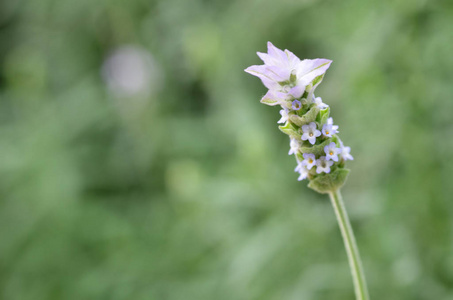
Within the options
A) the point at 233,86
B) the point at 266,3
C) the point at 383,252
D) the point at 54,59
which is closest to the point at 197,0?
the point at 266,3

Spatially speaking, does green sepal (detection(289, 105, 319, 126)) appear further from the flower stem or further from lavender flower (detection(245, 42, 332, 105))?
the flower stem

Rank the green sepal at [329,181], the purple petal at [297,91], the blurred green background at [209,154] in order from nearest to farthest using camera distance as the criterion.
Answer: the purple petal at [297,91] < the green sepal at [329,181] < the blurred green background at [209,154]

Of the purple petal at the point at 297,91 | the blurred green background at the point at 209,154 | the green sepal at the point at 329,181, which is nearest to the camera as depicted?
the purple petal at the point at 297,91

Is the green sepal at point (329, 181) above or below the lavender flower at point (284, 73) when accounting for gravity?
below

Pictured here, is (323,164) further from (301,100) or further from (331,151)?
(301,100)

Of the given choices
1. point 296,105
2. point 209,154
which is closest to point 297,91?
point 296,105

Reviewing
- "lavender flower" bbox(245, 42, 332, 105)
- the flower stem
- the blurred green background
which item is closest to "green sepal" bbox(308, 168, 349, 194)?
the flower stem

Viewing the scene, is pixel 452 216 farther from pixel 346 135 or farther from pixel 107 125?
pixel 107 125

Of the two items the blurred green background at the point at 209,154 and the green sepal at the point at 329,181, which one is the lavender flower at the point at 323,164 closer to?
the green sepal at the point at 329,181

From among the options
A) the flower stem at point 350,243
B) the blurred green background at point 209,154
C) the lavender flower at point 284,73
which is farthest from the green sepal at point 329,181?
the blurred green background at point 209,154
